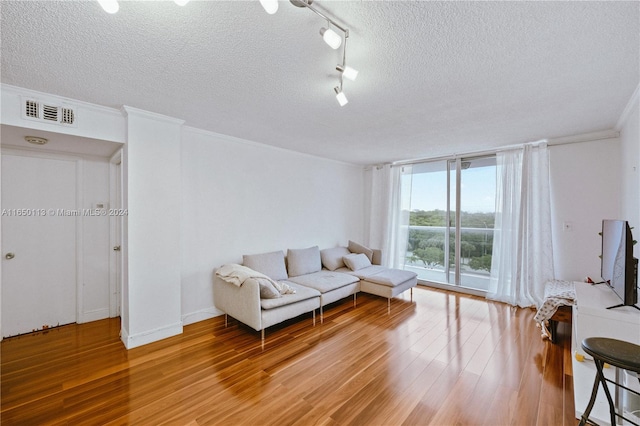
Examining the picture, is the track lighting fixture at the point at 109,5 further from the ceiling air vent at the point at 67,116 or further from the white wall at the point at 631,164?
the white wall at the point at 631,164

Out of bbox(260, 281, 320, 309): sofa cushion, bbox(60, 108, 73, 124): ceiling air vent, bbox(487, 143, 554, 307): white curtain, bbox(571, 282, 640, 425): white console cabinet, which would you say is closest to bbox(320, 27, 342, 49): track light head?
bbox(260, 281, 320, 309): sofa cushion

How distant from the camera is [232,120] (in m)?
3.07

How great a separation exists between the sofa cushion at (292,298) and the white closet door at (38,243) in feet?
8.45

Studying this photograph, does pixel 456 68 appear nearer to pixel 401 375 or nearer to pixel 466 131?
pixel 466 131

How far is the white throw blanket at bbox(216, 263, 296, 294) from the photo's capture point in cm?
299

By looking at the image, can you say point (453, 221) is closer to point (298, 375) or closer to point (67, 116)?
point (298, 375)

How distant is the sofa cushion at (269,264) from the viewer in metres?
3.70

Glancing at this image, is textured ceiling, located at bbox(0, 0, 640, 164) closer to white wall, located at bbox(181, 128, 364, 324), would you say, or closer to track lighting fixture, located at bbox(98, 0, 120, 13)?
track lighting fixture, located at bbox(98, 0, 120, 13)

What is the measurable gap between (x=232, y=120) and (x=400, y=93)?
6.22 ft

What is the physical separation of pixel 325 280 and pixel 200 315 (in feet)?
5.76

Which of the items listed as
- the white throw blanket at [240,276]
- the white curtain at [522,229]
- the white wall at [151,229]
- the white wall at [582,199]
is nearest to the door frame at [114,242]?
the white wall at [151,229]

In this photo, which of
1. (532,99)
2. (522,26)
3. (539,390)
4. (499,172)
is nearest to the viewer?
(522,26)

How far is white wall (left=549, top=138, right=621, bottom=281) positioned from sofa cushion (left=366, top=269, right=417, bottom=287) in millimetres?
2068

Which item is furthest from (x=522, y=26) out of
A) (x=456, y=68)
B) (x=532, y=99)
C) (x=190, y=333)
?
(x=190, y=333)
